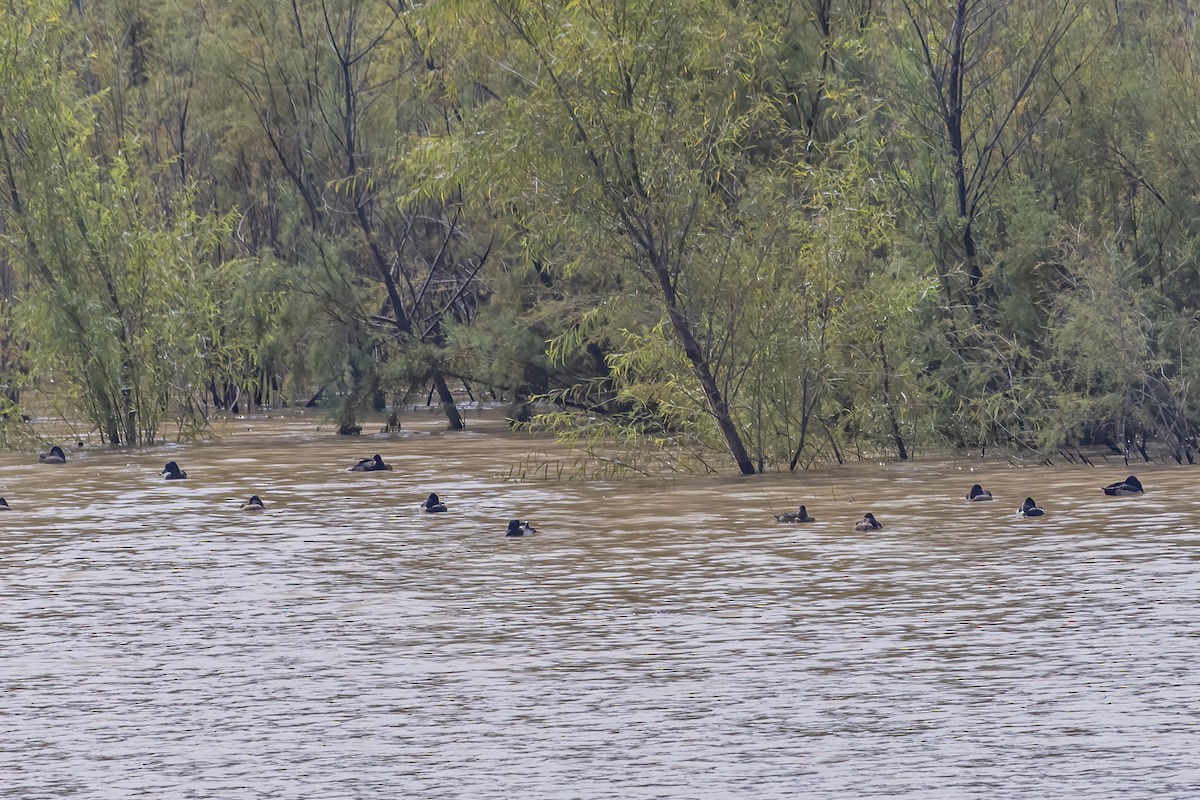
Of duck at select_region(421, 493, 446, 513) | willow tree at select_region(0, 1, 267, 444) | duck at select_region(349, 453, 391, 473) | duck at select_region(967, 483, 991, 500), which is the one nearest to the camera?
duck at select_region(967, 483, 991, 500)

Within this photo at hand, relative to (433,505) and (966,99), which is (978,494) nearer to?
(433,505)

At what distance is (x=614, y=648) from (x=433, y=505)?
9.36 metres

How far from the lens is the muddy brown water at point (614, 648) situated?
9.26m

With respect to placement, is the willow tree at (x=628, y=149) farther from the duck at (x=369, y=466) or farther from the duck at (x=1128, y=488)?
the duck at (x=1128, y=488)

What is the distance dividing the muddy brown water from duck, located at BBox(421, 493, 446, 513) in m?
0.15

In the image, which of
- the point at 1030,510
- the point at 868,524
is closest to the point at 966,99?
the point at 1030,510

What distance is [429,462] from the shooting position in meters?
29.1

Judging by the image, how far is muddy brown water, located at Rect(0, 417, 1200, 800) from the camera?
9258mm

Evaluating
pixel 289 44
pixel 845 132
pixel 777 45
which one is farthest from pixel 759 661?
pixel 289 44

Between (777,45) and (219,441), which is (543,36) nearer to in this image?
(777,45)

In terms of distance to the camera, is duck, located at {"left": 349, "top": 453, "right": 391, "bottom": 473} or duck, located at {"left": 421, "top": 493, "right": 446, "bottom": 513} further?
duck, located at {"left": 349, "top": 453, "right": 391, "bottom": 473}

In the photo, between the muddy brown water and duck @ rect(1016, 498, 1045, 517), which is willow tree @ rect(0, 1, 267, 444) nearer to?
the muddy brown water

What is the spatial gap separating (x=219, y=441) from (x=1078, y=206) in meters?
15.4

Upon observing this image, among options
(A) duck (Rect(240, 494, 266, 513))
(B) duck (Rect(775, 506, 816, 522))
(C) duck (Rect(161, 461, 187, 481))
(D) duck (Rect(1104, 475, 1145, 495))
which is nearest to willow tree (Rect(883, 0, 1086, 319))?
(D) duck (Rect(1104, 475, 1145, 495))
